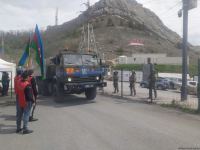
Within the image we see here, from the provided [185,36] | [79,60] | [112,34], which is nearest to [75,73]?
[79,60]

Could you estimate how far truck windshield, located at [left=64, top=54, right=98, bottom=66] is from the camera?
56.7ft


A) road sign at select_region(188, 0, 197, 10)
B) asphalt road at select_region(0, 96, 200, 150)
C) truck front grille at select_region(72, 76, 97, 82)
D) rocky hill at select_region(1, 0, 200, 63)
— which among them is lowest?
asphalt road at select_region(0, 96, 200, 150)

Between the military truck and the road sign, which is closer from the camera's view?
the military truck

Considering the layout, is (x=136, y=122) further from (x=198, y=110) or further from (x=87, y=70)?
(x=87, y=70)

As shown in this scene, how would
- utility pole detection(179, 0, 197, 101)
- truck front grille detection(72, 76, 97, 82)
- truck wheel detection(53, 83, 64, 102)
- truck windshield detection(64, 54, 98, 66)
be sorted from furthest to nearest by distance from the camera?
1. utility pole detection(179, 0, 197, 101)
2. truck wheel detection(53, 83, 64, 102)
3. truck windshield detection(64, 54, 98, 66)
4. truck front grille detection(72, 76, 97, 82)

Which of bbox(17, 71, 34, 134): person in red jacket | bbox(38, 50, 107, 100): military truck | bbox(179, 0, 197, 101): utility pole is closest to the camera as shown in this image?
bbox(17, 71, 34, 134): person in red jacket

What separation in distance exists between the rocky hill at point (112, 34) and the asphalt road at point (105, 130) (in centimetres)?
6842

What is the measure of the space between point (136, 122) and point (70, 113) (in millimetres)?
3483

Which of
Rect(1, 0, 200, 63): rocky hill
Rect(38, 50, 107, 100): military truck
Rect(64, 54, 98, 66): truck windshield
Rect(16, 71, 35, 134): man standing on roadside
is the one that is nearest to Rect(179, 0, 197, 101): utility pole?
Rect(38, 50, 107, 100): military truck

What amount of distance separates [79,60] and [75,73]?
0.91m

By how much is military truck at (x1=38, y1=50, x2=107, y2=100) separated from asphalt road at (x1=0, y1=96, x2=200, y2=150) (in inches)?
76.1

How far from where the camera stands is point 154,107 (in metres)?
15.8

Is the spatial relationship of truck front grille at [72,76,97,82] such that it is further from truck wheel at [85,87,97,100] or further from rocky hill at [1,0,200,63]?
rocky hill at [1,0,200,63]

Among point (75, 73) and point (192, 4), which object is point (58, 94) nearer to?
point (75, 73)
